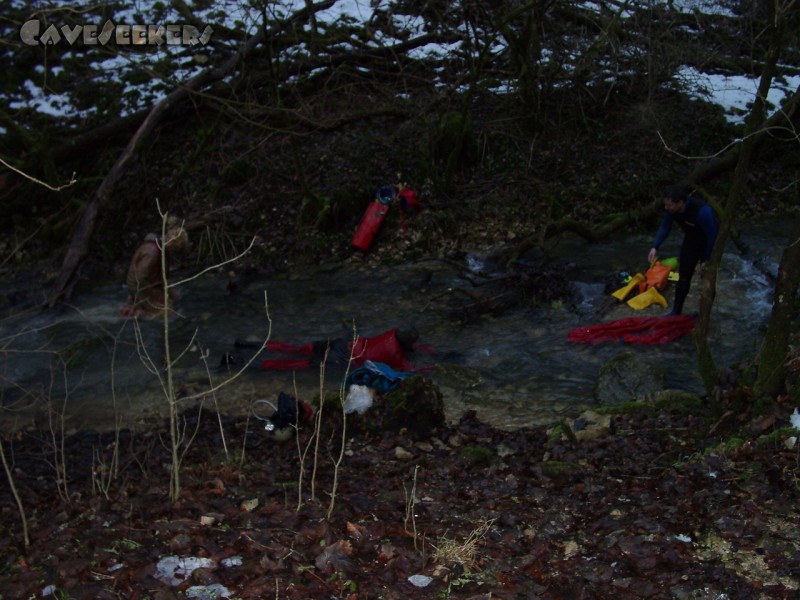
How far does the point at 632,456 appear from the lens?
550 cm

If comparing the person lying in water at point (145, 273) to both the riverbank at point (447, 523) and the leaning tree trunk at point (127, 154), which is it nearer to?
the leaning tree trunk at point (127, 154)

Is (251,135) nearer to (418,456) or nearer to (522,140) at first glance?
(522,140)

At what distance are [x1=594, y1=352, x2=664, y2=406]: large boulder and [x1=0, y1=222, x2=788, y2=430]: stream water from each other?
0.60 feet

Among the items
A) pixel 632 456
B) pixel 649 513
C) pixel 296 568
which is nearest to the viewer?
pixel 296 568

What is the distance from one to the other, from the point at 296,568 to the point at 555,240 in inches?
281

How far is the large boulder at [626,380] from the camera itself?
23.5ft

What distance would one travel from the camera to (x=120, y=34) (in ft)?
44.4

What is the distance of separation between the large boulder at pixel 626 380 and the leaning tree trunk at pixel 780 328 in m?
1.82

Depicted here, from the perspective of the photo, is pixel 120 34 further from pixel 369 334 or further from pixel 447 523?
pixel 447 523

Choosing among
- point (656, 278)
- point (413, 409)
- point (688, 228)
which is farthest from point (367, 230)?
point (413, 409)

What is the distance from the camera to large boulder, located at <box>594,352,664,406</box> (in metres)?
7.15

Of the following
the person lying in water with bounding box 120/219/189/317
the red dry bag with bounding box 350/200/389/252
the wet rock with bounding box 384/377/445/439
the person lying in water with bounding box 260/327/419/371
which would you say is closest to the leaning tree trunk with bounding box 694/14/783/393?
the wet rock with bounding box 384/377/445/439

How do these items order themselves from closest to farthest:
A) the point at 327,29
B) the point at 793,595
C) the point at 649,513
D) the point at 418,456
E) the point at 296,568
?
the point at 793,595
the point at 296,568
the point at 649,513
the point at 418,456
the point at 327,29

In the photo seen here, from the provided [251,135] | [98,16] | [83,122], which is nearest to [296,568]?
[251,135]
